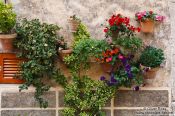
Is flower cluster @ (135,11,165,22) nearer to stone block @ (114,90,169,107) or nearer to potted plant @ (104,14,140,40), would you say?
potted plant @ (104,14,140,40)

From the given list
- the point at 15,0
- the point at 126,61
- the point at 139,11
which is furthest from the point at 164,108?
the point at 15,0

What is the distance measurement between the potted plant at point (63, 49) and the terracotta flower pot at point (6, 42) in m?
0.54

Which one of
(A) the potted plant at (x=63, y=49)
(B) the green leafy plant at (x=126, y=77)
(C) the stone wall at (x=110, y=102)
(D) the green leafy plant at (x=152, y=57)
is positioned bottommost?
(C) the stone wall at (x=110, y=102)

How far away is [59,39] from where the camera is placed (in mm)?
4961

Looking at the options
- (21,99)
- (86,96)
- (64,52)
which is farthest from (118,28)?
(21,99)

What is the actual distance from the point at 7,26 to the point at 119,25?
50.9 inches

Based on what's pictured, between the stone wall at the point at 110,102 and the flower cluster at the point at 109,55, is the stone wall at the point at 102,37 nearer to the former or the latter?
the stone wall at the point at 110,102

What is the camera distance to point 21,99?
16.6ft

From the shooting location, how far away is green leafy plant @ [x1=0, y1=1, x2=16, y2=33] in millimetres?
4684

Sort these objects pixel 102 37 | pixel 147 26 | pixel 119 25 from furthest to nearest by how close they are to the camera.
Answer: pixel 102 37 < pixel 147 26 < pixel 119 25

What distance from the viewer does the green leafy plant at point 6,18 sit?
468 cm

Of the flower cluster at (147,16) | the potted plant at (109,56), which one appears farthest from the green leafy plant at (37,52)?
the flower cluster at (147,16)

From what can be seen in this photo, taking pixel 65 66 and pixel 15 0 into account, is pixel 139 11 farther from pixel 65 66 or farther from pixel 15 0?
pixel 15 0

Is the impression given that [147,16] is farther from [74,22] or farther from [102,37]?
[74,22]
